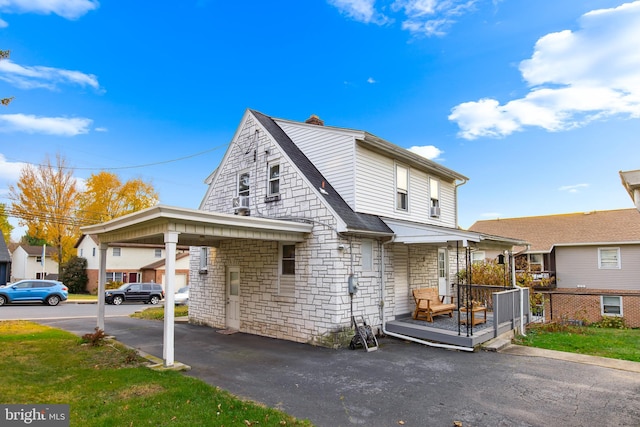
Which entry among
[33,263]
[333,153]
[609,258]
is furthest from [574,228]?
[33,263]

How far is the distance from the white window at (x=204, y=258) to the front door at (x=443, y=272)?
9.06 m

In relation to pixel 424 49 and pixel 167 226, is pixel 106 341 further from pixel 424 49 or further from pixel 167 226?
pixel 424 49

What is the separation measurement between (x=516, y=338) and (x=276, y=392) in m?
8.12

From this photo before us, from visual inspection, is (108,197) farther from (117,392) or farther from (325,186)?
(117,392)

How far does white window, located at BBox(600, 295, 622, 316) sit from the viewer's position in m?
20.4

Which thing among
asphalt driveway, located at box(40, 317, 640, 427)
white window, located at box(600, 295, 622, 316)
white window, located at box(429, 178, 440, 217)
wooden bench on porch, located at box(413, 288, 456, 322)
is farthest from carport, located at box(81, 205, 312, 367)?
→ white window, located at box(600, 295, 622, 316)

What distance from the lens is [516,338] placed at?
1055cm

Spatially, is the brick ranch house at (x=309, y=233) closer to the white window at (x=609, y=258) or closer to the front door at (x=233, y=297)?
the front door at (x=233, y=297)

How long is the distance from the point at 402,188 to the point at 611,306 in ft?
57.4

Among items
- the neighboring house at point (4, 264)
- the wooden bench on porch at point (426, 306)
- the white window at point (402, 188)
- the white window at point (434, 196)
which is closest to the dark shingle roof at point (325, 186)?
the white window at point (402, 188)

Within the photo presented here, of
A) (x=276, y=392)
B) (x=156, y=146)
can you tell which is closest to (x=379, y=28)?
(x=276, y=392)

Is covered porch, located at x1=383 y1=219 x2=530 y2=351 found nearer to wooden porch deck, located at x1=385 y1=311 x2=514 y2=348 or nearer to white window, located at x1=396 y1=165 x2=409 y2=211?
wooden porch deck, located at x1=385 y1=311 x2=514 y2=348

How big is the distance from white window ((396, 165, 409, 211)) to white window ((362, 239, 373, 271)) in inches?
94.7

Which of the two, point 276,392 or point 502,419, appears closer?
point 502,419
